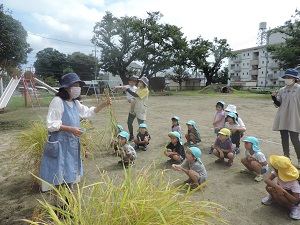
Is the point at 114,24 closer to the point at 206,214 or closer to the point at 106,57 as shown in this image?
the point at 106,57

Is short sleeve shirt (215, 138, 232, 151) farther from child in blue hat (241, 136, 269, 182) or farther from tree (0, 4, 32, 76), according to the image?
tree (0, 4, 32, 76)

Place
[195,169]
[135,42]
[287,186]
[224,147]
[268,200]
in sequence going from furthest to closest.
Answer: [135,42] < [224,147] < [195,169] < [268,200] < [287,186]

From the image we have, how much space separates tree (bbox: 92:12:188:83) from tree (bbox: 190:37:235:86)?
7003mm

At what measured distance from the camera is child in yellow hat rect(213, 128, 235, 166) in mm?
4352

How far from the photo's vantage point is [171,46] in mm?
29438

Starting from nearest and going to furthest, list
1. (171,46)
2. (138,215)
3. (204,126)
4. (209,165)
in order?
1. (138,215)
2. (209,165)
3. (204,126)
4. (171,46)

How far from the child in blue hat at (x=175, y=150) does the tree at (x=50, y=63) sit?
43011 millimetres

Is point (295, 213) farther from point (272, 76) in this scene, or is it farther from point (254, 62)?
point (254, 62)

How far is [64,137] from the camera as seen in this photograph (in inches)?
97.4

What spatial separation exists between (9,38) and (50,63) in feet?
125

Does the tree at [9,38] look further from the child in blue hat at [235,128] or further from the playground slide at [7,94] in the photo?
the child in blue hat at [235,128]

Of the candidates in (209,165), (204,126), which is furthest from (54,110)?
(204,126)

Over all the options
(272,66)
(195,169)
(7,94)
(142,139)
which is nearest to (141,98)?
(142,139)

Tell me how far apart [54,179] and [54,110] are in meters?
0.72
